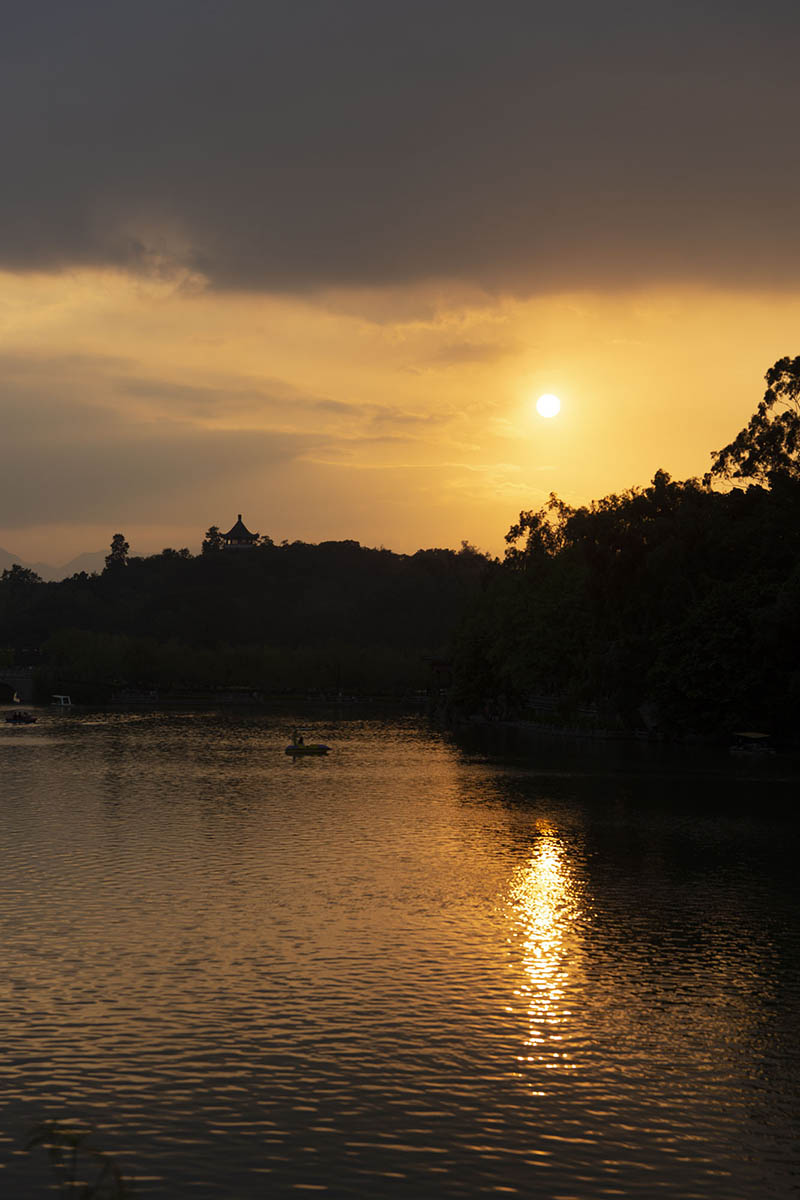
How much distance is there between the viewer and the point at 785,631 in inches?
4129

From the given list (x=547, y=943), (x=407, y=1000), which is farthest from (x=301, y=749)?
(x=407, y=1000)

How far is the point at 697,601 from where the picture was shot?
115000 millimetres

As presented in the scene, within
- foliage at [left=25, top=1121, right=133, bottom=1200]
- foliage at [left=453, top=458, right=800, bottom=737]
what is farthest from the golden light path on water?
foliage at [left=453, top=458, right=800, bottom=737]

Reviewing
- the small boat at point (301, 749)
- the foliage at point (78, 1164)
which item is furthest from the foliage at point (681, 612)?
the foliage at point (78, 1164)

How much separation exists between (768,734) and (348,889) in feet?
228

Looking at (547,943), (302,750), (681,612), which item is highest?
(681,612)

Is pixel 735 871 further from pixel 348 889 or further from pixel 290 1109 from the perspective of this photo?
pixel 290 1109

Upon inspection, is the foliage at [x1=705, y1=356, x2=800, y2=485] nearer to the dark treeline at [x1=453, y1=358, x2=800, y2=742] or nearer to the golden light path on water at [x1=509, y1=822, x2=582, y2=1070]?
the dark treeline at [x1=453, y1=358, x2=800, y2=742]

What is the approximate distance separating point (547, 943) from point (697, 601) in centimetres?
8033

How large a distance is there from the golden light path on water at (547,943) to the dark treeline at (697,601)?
5286 cm

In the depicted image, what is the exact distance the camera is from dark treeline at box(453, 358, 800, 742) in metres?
108

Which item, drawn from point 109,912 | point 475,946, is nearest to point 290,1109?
point 475,946

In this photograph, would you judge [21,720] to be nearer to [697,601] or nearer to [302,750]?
[302,750]

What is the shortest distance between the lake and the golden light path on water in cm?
12
